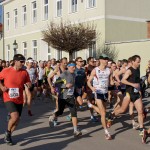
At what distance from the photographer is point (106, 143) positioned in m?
7.01

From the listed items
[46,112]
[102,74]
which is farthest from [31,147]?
[46,112]

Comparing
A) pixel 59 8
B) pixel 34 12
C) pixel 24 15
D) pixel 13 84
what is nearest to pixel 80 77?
pixel 13 84

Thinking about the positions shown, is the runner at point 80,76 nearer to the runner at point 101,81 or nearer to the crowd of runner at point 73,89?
the crowd of runner at point 73,89

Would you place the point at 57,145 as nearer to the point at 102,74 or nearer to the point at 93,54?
the point at 102,74

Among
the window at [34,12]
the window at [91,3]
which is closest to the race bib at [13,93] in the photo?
the window at [91,3]

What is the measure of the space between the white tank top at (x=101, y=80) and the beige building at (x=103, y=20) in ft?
40.9

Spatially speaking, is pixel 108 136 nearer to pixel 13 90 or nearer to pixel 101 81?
pixel 101 81

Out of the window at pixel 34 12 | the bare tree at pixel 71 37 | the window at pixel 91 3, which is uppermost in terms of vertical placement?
the window at pixel 34 12

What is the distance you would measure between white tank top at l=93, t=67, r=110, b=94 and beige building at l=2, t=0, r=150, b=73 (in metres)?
12.5

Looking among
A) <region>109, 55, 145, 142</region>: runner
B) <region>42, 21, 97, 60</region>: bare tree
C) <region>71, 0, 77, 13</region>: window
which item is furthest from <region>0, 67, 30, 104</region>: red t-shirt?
<region>71, 0, 77, 13</region>: window

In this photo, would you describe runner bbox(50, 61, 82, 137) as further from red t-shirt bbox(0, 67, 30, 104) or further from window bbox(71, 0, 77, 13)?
window bbox(71, 0, 77, 13)

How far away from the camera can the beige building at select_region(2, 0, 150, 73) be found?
→ 71.5ft

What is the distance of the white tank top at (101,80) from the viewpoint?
25.2 ft

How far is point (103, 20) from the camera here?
76.5 feet
